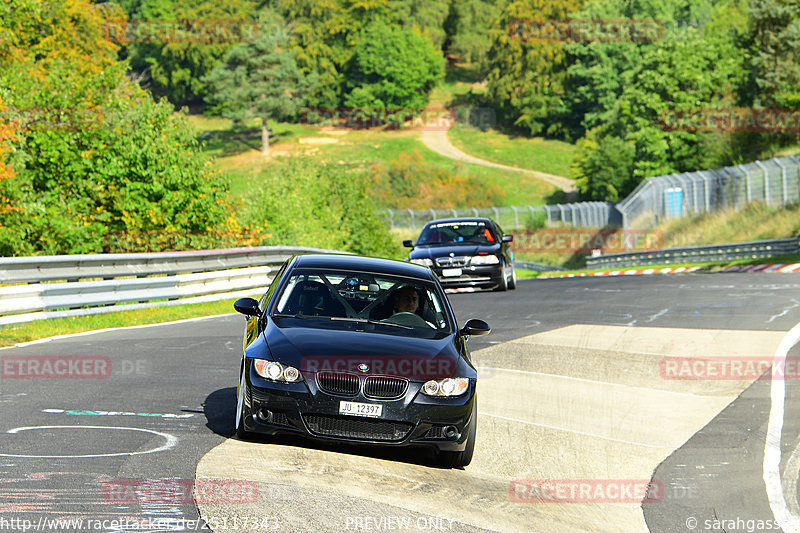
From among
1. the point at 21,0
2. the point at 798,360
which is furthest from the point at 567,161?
the point at 798,360

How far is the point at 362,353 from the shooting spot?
7551mm

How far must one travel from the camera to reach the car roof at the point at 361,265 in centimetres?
898

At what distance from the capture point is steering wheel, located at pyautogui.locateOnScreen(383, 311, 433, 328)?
8.50m

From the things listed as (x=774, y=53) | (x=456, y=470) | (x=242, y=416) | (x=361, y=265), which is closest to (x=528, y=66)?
(x=774, y=53)

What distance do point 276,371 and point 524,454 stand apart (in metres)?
2.47

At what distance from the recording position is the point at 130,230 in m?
26.7

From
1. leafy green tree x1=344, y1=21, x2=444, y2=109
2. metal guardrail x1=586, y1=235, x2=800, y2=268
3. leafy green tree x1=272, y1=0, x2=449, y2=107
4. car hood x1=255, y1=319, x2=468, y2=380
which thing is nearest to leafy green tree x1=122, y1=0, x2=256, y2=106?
leafy green tree x1=272, y1=0, x2=449, y2=107

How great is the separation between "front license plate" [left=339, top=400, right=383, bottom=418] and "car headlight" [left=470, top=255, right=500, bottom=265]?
15.4 meters

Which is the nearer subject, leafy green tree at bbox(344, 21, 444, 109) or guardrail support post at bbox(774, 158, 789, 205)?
guardrail support post at bbox(774, 158, 789, 205)

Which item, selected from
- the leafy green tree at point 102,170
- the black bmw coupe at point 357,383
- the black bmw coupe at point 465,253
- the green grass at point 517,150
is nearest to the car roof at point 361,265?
the black bmw coupe at point 357,383

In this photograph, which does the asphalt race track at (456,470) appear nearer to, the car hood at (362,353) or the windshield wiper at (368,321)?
the car hood at (362,353)

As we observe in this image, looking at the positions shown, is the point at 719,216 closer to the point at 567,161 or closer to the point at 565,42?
the point at 567,161

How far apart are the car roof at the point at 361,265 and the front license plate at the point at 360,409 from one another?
1.83 m

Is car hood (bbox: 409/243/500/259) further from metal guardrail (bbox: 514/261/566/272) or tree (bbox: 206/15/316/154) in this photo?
tree (bbox: 206/15/316/154)
